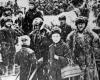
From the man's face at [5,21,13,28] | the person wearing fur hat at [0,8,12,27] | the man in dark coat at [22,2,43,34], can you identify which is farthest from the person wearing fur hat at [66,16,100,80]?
the person wearing fur hat at [0,8,12,27]

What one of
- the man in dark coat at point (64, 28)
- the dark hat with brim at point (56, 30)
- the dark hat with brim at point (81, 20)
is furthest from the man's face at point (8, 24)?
the dark hat with brim at point (81, 20)

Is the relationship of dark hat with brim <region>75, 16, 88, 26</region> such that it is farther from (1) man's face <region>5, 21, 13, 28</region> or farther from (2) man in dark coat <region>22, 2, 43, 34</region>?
(1) man's face <region>5, 21, 13, 28</region>

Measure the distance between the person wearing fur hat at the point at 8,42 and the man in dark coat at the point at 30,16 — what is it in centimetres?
32

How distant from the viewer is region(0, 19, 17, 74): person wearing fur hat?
493 centimetres

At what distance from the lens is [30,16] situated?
16.6 ft

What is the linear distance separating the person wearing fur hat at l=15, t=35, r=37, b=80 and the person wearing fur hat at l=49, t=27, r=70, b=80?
44 centimetres

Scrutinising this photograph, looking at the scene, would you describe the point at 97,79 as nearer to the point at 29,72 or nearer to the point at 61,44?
the point at 61,44

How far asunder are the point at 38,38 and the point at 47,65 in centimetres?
70

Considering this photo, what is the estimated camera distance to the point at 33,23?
5.05 meters

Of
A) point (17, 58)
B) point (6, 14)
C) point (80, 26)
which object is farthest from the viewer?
point (80, 26)

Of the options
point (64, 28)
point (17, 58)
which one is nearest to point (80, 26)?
point (64, 28)

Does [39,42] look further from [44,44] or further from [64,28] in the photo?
[64,28]

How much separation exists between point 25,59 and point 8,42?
0.59m

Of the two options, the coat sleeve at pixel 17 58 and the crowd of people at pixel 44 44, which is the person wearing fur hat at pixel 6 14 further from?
the coat sleeve at pixel 17 58
